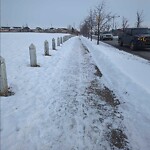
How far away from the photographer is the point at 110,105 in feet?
17.9

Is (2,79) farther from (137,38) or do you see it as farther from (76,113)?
(137,38)

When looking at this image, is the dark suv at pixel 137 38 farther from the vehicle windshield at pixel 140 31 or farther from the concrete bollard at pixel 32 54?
the concrete bollard at pixel 32 54

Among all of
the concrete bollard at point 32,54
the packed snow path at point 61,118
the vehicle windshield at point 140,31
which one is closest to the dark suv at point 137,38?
the vehicle windshield at point 140,31

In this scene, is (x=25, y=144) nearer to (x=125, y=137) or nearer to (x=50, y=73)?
(x=125, y=137)

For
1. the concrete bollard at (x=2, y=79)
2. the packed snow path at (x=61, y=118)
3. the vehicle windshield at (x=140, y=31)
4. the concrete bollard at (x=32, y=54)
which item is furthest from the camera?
the vehicle windshield at (x=140, y=31)

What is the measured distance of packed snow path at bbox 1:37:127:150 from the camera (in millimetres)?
3670

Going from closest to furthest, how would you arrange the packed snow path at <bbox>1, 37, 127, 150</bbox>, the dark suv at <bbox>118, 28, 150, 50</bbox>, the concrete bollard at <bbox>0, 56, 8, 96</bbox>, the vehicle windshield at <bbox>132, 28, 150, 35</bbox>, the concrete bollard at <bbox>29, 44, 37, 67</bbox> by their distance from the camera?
the packed snow path at <bbox>1, 37, 127, 150</bbox>
the concrete bollard at <bbox>0, 56, 8, 96</bbox>
the concrete bollard at <bbox>29, 44, 37, 67</bbox>
the dark suv at <bbox>118, 28, 150, 50</bbox>
the vehicle windshield at <bbox>132, 28, 150, 35</bbox>

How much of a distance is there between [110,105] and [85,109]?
694mm

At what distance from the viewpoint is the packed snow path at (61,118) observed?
3670 mm

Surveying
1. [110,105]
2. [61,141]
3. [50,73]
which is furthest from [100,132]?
[50,73]

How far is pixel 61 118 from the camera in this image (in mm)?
4559

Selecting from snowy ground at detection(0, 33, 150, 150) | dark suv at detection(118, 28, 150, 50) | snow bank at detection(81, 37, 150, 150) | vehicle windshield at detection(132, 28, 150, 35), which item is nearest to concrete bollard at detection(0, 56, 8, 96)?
snowy ground at detection(0, 33, 150, 150)

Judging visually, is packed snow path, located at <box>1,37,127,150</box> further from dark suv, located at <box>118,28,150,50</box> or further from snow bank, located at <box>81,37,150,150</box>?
dark suv, located at <box>118,28,150,50</box>

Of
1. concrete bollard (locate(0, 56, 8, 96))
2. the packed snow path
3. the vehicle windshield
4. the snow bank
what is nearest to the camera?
the packed snow path
